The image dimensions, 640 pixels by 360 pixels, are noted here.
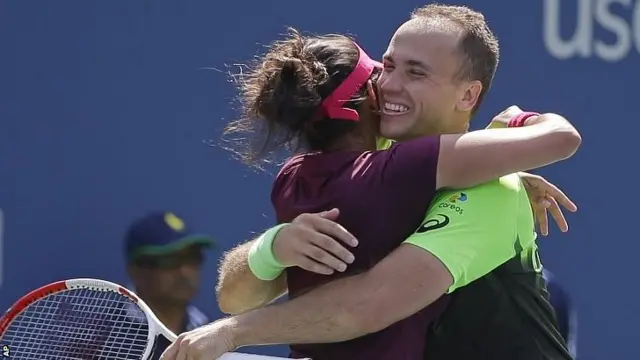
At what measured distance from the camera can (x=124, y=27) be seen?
13.0ft

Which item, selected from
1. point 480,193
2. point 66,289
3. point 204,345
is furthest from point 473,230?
point 66,289

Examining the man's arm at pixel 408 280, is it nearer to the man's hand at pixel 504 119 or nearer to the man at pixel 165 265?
→ the man's hand at pixel 504 119

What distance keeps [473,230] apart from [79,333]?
2.57 ft

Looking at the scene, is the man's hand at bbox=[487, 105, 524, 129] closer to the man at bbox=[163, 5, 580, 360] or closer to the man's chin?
the man at bbox=[163, 5, 580, 360]

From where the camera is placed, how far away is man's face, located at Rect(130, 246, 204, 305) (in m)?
4.00

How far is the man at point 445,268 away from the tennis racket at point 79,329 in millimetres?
248

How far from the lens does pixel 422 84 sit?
2.12 metres

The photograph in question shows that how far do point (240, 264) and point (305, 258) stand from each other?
8.8 inches

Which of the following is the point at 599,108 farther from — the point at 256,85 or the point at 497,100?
the point at 256,85

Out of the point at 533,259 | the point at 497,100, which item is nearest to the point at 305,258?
the point at 533,259

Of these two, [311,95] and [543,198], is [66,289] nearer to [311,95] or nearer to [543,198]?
[311,95]

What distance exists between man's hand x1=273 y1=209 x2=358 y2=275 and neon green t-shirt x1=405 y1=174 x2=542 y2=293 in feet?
0.33

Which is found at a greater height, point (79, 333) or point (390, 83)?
point (390, 83)

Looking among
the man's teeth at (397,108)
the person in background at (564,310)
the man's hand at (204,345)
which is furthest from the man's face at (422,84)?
the person in background at (564,310)
